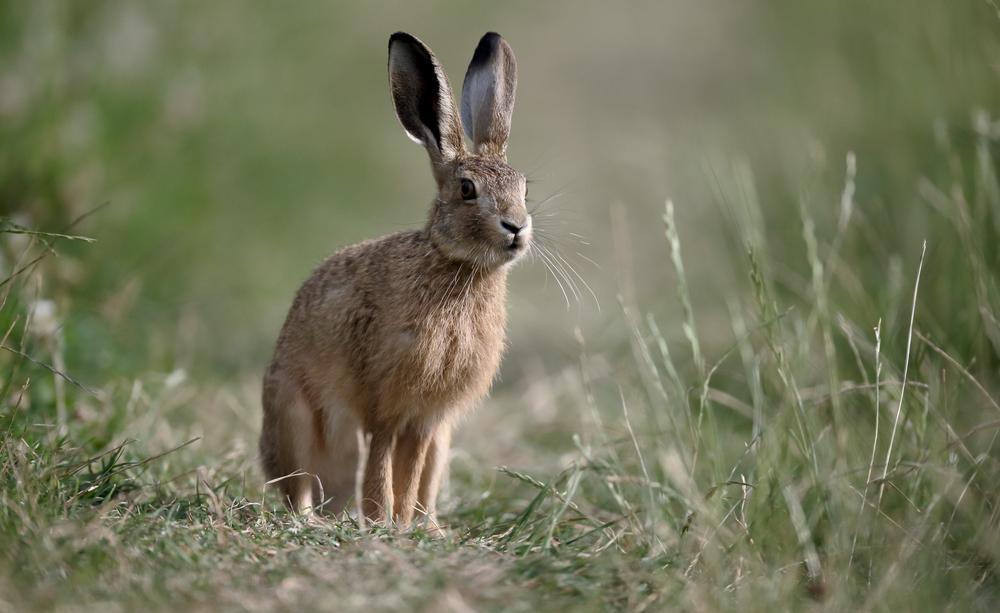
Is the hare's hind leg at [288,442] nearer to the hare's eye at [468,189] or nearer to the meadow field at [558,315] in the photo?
the meadow field at [558,315]

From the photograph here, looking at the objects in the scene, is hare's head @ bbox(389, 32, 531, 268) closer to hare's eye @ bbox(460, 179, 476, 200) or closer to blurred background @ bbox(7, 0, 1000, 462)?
hare's eye @ bbox(460, 179, 476, 200)

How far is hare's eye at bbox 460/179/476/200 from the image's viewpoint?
13.9 ft

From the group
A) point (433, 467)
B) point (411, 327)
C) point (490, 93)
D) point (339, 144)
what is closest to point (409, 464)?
point (433, 467)

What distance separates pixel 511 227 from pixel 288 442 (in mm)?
1163

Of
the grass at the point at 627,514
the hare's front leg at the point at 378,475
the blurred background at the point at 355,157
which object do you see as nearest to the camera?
the grass at the point at 627,514

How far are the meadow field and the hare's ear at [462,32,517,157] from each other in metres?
0.33

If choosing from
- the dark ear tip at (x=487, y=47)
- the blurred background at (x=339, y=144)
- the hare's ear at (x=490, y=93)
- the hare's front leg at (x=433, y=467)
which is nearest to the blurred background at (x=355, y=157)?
the blurred background at (x=339, y=144)

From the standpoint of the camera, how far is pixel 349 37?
10766mm

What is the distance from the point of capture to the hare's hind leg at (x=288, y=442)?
4355 millimetres

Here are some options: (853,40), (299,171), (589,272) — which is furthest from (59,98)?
(853,40)

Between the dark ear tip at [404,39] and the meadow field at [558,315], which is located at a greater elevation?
the dark ear tip at [404,39]

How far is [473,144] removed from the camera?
4617 millimetres

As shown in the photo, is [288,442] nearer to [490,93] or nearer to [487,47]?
[490,93]

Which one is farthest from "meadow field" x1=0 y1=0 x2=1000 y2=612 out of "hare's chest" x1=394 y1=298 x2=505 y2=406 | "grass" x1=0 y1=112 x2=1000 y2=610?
"hare's chest" x1=394 y1=298 x2=505 y2=406
